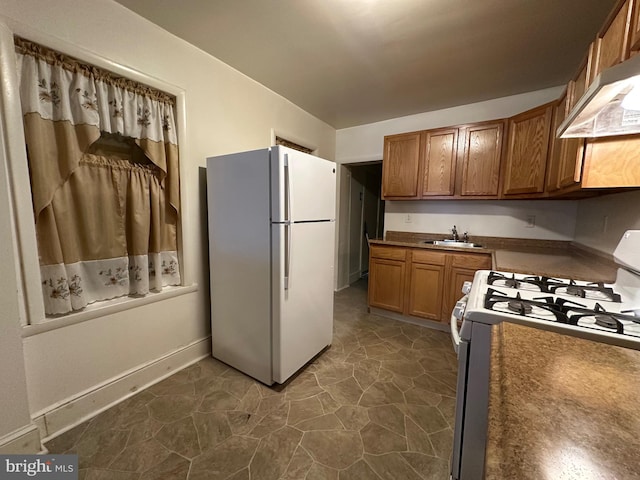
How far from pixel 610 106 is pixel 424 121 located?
2.38 m

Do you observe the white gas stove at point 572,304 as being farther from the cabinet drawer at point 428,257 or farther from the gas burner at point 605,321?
the cabinet drawer at point 428,257

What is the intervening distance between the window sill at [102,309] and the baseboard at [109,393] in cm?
45

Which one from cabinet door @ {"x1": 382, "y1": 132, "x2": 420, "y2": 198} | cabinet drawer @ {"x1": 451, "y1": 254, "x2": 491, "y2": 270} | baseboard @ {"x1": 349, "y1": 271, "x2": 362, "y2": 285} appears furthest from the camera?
baseboard @ {"x1": 349, "y1": 271, "x2": 362, "y2": 285}

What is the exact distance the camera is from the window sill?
1.41m

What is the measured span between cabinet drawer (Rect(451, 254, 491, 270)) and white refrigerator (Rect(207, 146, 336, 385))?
1.33 meters

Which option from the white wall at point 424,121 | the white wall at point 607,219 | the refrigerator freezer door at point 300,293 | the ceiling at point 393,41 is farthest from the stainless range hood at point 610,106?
A: the white wall at point 424,121

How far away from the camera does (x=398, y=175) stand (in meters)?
3.12

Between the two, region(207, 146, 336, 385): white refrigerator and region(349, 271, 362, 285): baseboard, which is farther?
region(349, 271, 362, 285): baseboard

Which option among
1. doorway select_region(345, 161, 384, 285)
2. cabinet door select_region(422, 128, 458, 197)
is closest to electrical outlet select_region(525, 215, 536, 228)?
cabinet door select_region(422, 128, 458, 197)

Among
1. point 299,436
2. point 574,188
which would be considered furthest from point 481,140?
point 299,436

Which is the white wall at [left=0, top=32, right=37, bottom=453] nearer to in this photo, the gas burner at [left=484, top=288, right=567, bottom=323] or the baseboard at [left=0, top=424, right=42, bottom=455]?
the baseboard at [left=0, top=424, right=42, bottom=455]

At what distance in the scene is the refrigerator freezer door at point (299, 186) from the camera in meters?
1.67

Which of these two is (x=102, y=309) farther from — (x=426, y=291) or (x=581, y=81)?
(x=581, y=81)

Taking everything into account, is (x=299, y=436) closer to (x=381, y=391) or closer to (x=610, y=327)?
(x=381, y=391)
